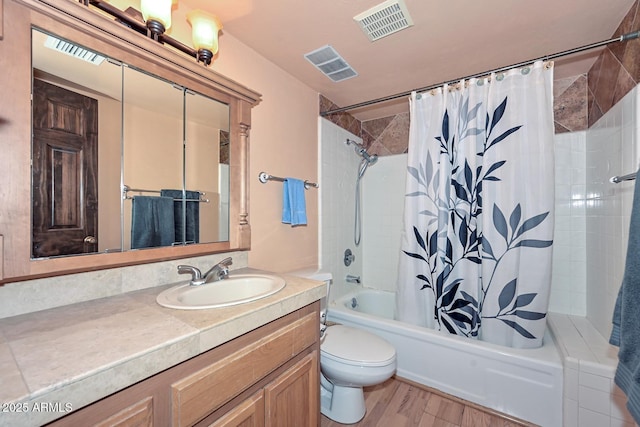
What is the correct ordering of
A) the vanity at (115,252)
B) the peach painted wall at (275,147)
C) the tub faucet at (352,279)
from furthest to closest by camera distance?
the tub faucet at (352,279) → the peach painted wall at (275,147) → the vanity at (115,252)

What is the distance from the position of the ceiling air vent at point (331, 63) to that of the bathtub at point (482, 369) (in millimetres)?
1851

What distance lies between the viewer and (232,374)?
2.65ft

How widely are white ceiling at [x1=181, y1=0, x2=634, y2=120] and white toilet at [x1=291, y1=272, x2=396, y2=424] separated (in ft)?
4.92

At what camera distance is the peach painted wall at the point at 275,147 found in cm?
163

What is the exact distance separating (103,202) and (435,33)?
1892 mm

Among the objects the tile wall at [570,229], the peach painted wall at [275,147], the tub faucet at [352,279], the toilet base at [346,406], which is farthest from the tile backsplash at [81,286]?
the tile wall at [570,229]

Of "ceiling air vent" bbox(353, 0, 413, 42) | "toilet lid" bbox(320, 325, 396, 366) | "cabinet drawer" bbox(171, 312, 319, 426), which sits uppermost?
"ceiling air vent" bbox(353, 0, 413, 42)

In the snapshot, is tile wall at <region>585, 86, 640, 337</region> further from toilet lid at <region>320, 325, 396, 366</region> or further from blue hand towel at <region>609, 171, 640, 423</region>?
toilet lid at <region>320, 325, 396, 366</region>

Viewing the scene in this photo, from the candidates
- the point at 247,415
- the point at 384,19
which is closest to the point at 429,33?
the point at 384,19

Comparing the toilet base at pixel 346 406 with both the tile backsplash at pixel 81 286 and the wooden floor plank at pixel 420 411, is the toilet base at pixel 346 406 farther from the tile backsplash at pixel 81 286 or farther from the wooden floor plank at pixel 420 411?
the tile backsplash at pixel 81 286

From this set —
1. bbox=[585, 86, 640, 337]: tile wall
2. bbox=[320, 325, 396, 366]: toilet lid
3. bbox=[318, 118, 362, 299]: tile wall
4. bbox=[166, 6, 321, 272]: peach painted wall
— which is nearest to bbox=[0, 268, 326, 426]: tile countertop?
bbox=[320, 325, 396, 366]: toilet lid

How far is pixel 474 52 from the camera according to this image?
5.68ft

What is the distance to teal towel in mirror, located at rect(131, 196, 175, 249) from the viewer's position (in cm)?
112

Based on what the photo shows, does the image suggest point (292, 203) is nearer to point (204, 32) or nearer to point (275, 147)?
point (275, 147)
